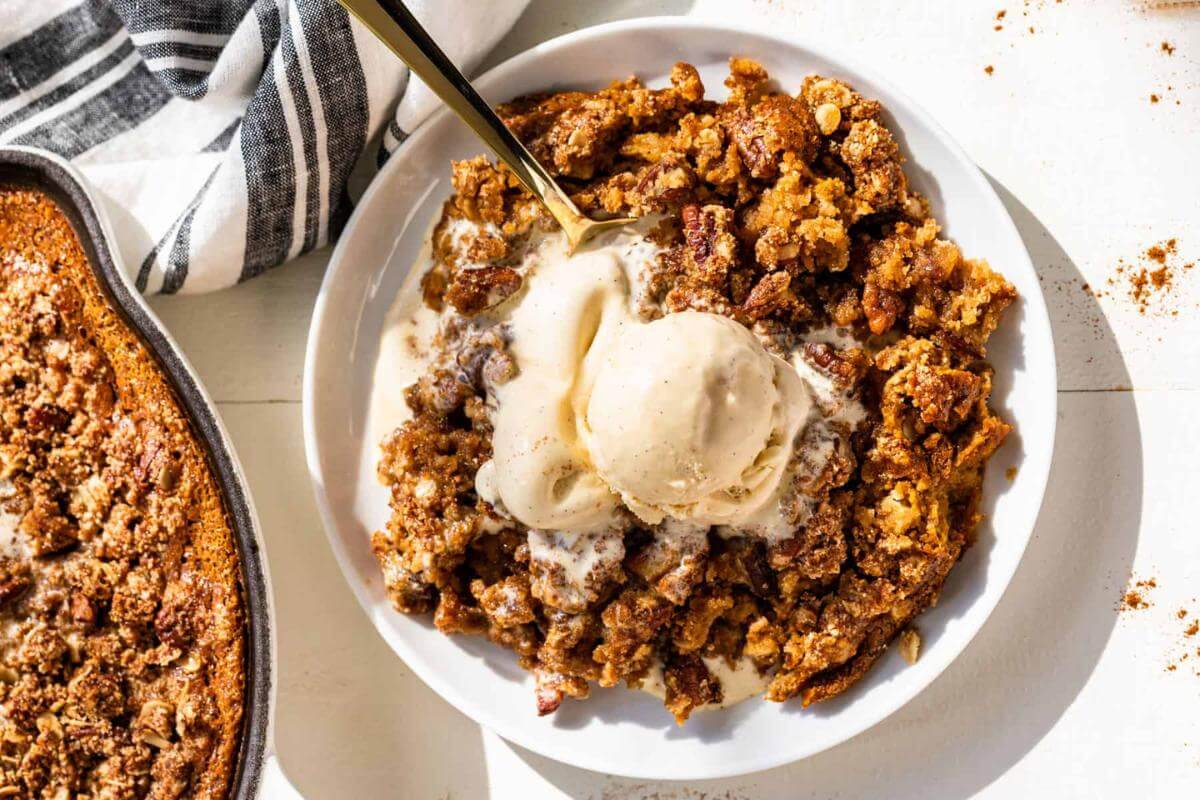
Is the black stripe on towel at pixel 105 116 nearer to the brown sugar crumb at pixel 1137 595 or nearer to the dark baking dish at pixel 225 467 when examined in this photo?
the dark baking dish at pixel 225 467

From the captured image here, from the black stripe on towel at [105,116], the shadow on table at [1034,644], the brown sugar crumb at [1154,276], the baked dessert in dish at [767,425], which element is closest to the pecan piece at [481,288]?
the baked dessert in dish at [767,425]

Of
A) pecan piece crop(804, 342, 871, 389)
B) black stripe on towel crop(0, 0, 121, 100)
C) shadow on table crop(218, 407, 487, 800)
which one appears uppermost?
pecan piece crop(804, 342, 871, 389)

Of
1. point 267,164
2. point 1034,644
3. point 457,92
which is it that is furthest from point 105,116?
point 1034,644

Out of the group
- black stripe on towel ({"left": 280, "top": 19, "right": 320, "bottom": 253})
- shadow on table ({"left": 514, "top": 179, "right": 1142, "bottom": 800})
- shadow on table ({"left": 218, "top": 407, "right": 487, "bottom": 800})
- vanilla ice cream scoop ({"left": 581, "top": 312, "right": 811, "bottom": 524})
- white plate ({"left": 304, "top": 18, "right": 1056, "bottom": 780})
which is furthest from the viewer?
shadow on table ({"left": 218, "top": 407, "right": 487, "bottom": 800})

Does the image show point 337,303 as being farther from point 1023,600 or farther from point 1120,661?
point 1120,661

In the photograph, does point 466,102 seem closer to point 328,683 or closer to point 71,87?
point 71,87

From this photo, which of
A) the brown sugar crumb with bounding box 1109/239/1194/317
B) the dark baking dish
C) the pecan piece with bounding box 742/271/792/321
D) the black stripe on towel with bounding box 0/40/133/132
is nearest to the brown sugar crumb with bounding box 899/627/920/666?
the pecan piece with bounding box 742/271/792/321

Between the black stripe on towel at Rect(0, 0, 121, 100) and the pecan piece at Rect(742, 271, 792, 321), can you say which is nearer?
the pecan piece at Rect(742, 271, 792, 321)

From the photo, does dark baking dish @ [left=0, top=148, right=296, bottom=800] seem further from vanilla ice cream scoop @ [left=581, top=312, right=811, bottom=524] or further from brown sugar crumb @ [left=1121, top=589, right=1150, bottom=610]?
brown sugar crumb @ [left=1121, top=589, right=1150, bottom=610]
